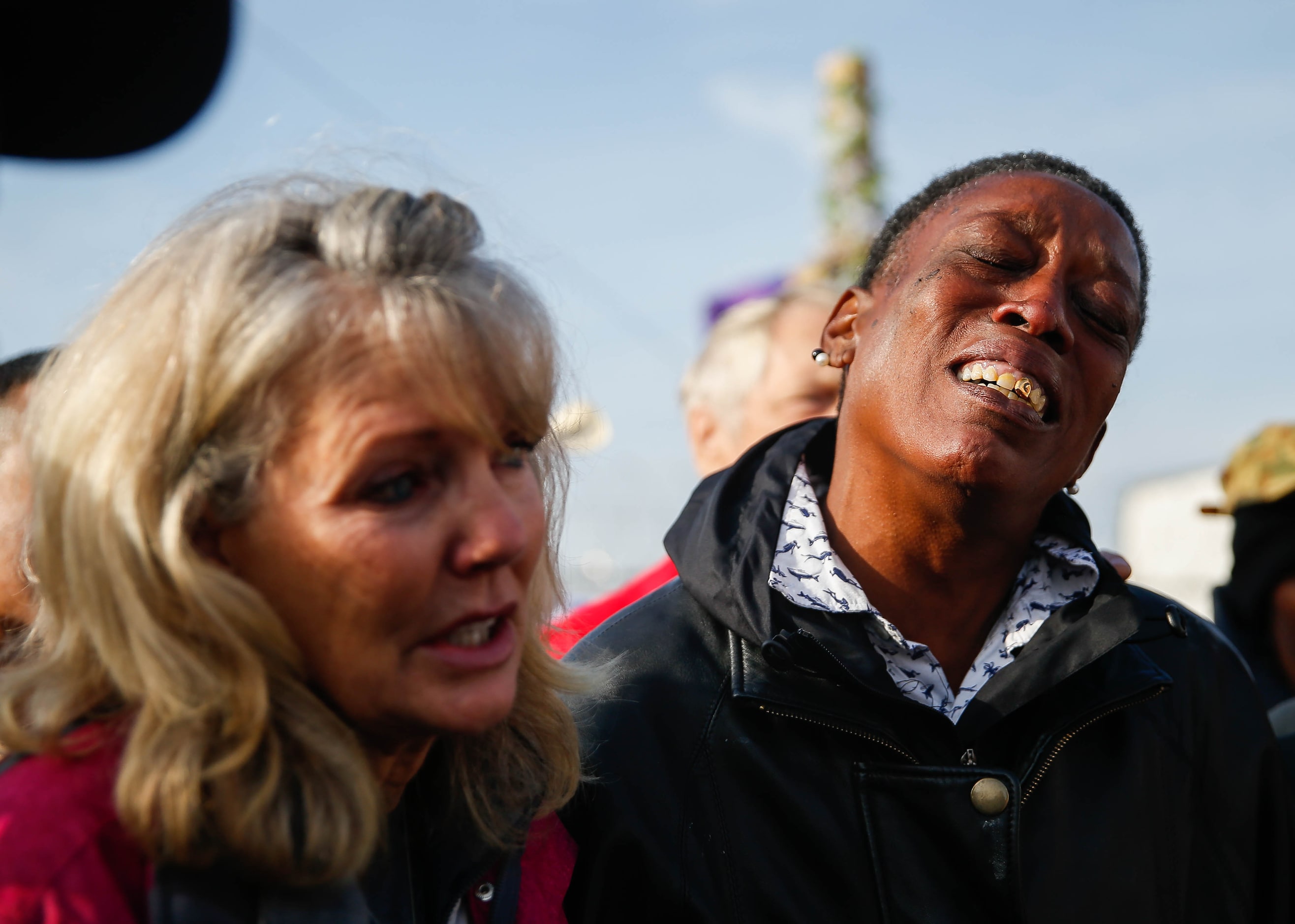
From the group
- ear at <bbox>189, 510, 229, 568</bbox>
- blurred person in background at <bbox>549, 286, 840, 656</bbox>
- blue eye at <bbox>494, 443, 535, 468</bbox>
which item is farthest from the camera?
blurred person in background at <bbox>549, 286, 840, 656</bbox>

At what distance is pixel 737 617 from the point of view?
7.13ft

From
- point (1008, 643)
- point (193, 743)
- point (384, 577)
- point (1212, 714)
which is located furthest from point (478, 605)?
point (1212, 714)

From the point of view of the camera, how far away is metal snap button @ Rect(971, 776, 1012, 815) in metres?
2.02

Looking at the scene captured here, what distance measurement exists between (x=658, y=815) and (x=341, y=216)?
1.18 meters

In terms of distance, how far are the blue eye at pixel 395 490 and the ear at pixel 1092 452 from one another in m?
1.59

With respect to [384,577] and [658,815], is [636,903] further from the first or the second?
[384,577]

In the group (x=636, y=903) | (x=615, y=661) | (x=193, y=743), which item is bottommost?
(x=636, y=903)

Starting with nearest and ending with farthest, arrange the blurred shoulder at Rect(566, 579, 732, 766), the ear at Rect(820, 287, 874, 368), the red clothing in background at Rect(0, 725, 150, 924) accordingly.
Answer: the red clothing in background at Rect(0, 725, 150, 924) < the blurred shoulder at Rect(566, 579, 732, 766) < the ear at Rect(820, 287, 874, 368)

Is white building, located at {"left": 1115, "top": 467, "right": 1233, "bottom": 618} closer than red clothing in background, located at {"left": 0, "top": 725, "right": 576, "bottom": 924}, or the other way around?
red clothing in background, located at {"left": 0, "top": 725, "right": 576, "bottom": 924}

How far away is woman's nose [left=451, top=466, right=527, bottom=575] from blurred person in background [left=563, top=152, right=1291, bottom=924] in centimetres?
70

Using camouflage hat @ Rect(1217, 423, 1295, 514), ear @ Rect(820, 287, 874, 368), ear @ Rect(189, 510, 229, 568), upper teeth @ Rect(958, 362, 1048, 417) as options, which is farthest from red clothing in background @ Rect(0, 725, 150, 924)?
camouflage hat @ Rect(1217, 423, 1295, 514)

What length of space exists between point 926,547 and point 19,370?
2004 mm

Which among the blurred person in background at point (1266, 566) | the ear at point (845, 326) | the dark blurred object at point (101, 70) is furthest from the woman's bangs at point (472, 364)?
the blurred person in background at point (1266, 566)

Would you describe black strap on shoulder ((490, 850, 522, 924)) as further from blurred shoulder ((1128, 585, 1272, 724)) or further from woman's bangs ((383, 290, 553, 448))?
blurred shoulder ((1128, 585, 1272, 724))
